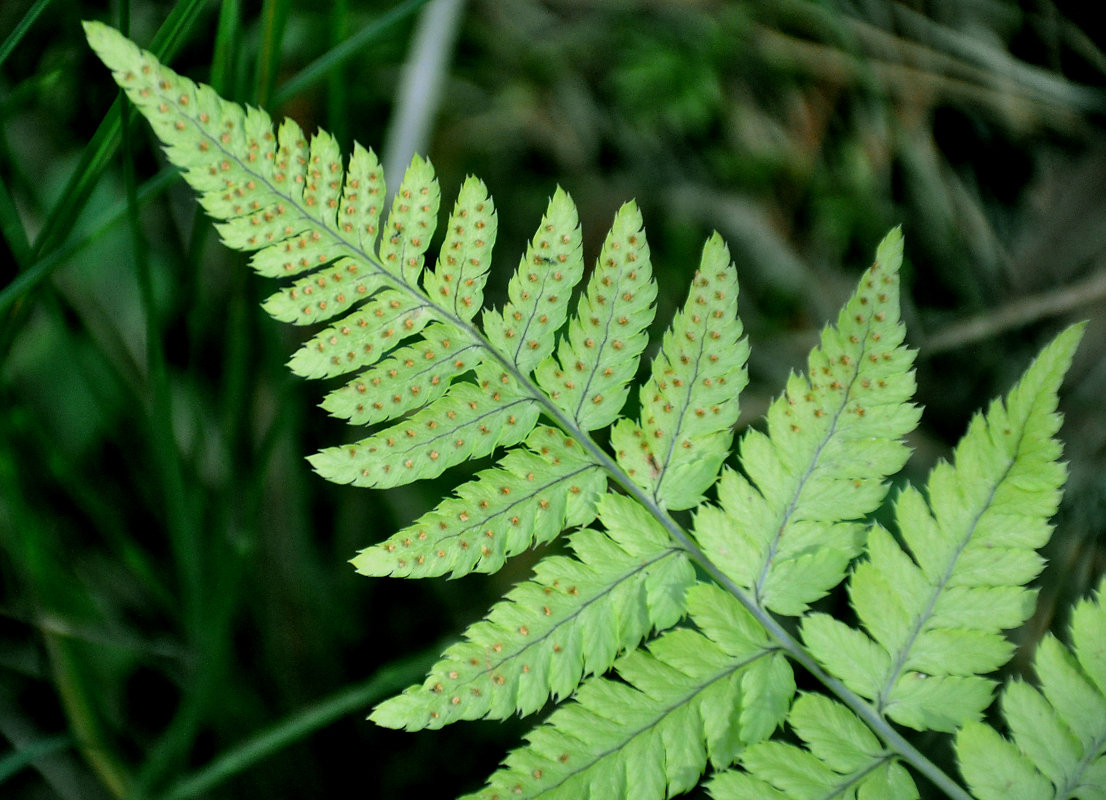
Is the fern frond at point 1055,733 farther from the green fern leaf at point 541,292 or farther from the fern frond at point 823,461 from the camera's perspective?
the green fern leaf at point 541,292

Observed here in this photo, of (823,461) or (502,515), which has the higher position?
(823,461)

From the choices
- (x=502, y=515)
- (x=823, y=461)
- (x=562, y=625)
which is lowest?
(x=562, y=625)

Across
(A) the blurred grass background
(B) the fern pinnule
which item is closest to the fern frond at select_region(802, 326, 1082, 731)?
(B) the fern pinnule

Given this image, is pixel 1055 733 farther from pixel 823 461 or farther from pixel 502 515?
pixel 502 515

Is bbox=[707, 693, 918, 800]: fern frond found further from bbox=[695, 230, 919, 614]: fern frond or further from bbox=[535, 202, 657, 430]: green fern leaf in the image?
bbox=[535, 202, 657, 430]: green fern leaf

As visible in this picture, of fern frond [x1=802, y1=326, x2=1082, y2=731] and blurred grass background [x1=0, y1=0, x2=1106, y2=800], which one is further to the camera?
blurred grass background [x1=0, y1=0, x2=1106, y2=800]

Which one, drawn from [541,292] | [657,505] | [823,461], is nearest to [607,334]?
[541,292]

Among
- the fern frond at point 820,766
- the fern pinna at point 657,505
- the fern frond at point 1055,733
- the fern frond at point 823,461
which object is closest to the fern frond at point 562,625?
the fern pinna at point 657,505
